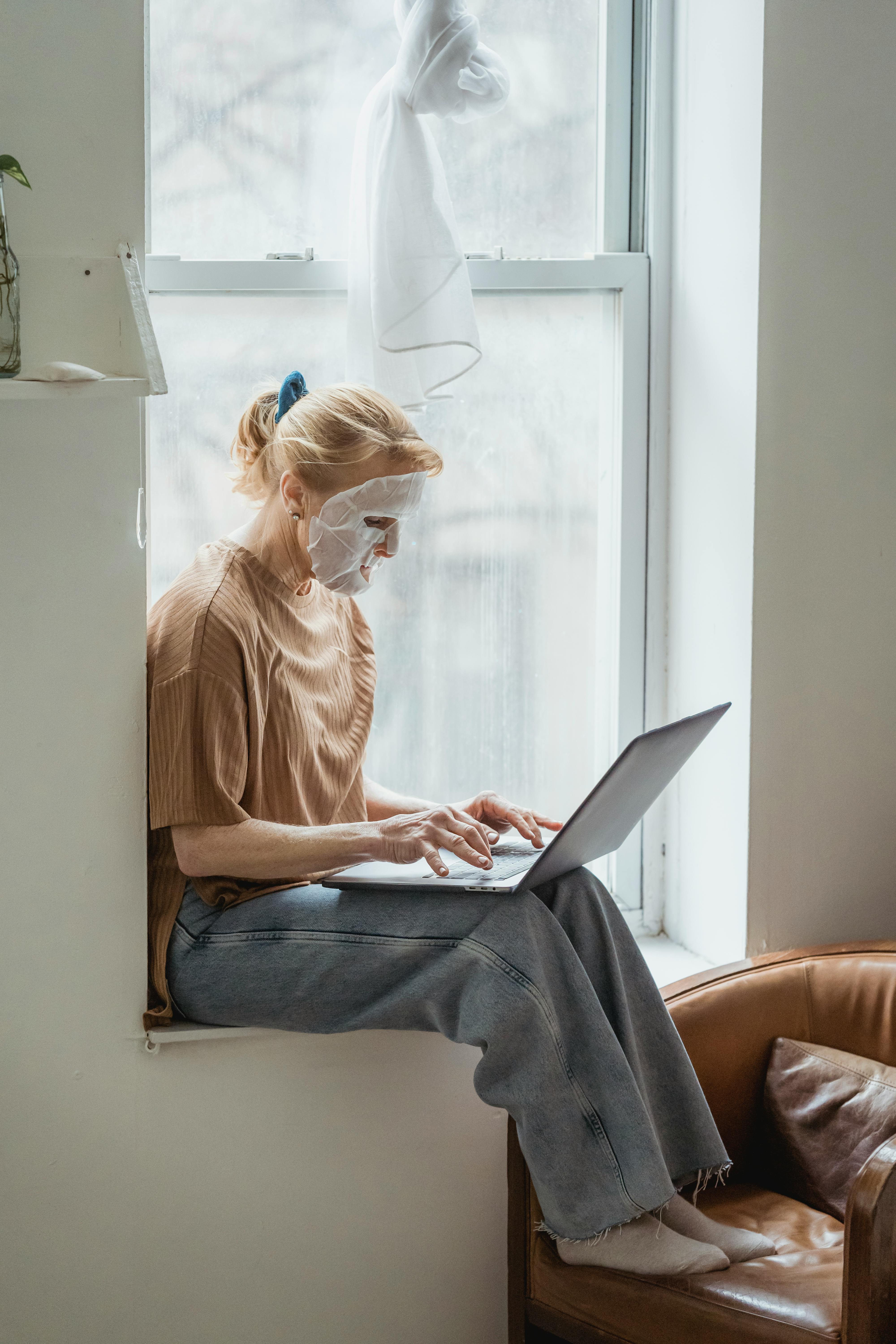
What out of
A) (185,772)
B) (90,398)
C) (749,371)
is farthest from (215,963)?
(749,371)

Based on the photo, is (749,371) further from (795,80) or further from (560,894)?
(560,894)

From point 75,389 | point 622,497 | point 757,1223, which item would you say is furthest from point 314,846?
point 622,497

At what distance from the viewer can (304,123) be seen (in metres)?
1.69

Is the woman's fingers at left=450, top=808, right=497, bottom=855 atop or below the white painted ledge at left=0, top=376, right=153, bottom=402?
below

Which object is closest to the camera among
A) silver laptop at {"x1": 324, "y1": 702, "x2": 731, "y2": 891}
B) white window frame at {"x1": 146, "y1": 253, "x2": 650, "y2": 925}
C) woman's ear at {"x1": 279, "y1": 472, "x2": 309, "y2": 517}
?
silver laptop at {"x1": 324, "y1": 702, "x2": 731, "y2": 891}

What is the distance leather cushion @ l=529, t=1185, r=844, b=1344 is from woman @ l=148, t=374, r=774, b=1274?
3 cm

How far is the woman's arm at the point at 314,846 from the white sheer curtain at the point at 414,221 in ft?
2.02

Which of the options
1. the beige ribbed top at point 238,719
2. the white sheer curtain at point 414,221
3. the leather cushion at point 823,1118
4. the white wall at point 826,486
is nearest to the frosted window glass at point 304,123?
the white sheer curtain at point 414,221

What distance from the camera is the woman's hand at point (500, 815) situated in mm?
1561

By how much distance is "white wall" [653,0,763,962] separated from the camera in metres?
1.71

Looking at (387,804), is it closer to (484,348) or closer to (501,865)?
(501,865)

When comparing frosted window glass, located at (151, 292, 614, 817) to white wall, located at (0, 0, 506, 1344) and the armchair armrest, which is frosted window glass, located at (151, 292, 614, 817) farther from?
the armchair armrest

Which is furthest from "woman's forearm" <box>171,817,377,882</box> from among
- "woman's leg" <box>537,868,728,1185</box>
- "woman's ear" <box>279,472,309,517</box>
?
"woman's ear" <box>279,472,309,517</box>

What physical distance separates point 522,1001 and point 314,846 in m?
0.30
